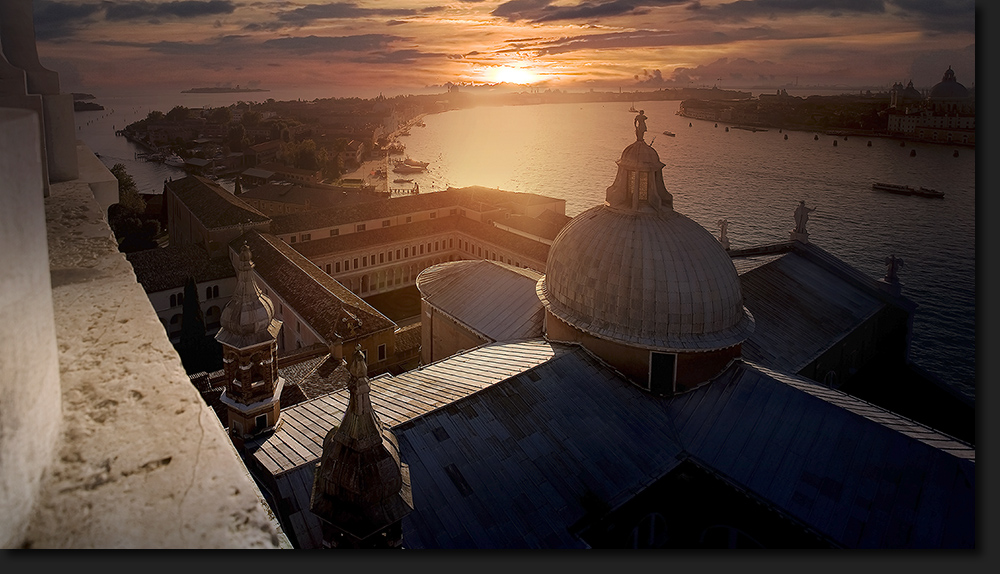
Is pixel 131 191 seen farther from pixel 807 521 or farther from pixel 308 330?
pixel 807 521

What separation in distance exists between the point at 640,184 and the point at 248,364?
587 cm

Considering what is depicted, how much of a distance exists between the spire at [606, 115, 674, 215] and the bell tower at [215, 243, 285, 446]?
5.11 metres

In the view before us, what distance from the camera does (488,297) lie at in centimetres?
1219

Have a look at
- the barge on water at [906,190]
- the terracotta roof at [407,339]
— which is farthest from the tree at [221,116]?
the barge on water at [906,190]

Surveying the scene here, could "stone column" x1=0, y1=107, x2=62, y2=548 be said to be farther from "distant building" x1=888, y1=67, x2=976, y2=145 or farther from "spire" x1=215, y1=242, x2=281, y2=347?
"distant building" x1=888, y1=67, x2=976, y2=145

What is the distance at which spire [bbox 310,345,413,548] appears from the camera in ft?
14.4

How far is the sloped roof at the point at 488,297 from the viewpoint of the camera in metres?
11.2

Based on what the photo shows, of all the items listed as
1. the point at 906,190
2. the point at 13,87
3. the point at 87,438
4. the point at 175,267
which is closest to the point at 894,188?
the point at 906,190

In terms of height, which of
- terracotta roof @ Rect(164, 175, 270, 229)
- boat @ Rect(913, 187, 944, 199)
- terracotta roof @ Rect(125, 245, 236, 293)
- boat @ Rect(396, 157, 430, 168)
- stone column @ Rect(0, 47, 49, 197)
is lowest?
terracotta roof @ Rect(125, 245, 236, 293)

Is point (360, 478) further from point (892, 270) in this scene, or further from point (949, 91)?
point (949, 91)

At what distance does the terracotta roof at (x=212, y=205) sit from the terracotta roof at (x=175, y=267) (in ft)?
5.93

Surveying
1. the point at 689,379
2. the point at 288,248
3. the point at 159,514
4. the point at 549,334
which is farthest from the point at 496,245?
the point at 159,514

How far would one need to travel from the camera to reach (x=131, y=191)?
1282 inches

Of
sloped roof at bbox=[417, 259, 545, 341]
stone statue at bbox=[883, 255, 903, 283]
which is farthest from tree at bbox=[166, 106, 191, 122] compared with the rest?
stone statue at bbox=[883, 255, 903, 283]
